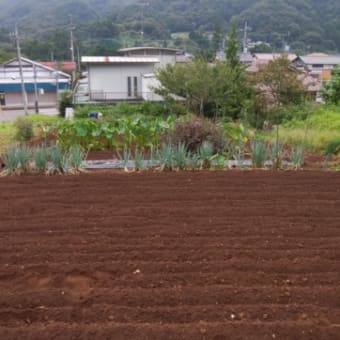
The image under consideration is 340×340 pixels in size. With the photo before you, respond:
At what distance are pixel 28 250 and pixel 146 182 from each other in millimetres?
2435

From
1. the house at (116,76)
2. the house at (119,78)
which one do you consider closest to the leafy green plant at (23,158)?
the house at (119,78)

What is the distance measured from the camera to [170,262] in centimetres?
354

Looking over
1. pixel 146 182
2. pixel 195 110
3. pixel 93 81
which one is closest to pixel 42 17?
pixel 93 81

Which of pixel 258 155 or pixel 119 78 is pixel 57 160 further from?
pixel 119 78

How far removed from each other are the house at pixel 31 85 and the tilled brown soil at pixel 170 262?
34.0 m

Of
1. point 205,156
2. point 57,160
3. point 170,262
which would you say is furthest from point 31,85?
point 170,262

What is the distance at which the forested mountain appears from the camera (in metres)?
52.0

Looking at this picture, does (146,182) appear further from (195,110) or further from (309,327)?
(195,110)

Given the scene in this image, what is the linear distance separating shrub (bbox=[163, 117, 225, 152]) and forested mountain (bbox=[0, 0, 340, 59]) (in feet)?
133

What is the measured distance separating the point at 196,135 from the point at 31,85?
3583 centimetres

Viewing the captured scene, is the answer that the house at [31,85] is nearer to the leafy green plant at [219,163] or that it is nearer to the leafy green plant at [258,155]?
the leafy green plant at [219,163]

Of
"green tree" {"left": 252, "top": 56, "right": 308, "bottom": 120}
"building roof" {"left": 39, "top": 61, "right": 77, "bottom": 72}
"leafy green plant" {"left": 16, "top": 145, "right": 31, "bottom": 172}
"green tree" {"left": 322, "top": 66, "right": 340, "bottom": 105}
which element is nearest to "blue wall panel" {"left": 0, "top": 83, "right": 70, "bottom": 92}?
"building roof" {"left": 39, "top": 61, "right": 77, "bottom": 72}

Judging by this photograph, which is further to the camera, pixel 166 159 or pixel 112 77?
pixel 112 77

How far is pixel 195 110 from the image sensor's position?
20719 mm
